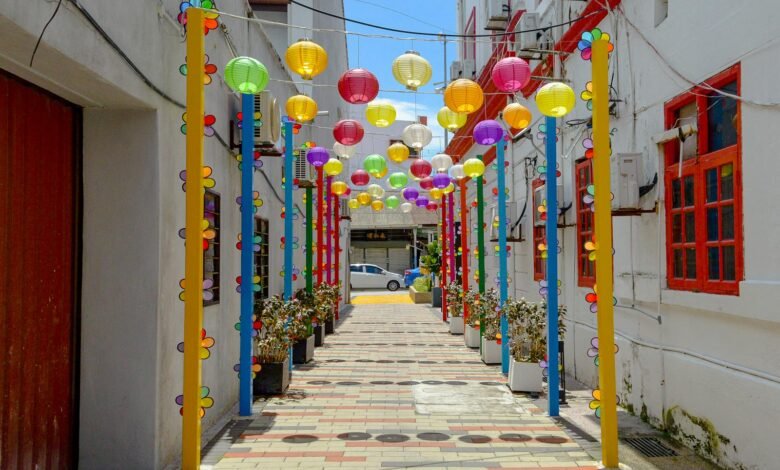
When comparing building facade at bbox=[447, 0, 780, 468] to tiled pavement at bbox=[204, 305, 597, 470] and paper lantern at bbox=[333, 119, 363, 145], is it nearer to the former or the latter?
tiled pavement at bbox=[204, 305, 597, 470]

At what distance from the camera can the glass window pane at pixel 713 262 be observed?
5.59 metres

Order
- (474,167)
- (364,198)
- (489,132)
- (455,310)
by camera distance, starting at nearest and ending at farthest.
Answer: (489,132), (474,167), (455,310), (364,198)

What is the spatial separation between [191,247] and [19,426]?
5.00 feet

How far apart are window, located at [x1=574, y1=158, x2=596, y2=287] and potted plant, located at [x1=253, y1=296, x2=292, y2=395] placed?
13.1 feet

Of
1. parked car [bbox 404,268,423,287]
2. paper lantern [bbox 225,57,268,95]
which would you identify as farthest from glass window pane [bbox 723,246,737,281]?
parked car [bbox 404,268,423,287]

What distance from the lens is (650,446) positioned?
19.5ft

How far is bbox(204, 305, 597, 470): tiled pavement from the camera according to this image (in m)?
5.59

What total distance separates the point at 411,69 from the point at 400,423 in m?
3.72

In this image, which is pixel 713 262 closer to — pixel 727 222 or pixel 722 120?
pixel 727 222

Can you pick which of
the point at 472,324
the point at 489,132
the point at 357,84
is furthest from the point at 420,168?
the point at 357,84

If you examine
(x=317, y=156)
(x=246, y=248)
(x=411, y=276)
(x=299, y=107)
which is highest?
(x=299, y=107)

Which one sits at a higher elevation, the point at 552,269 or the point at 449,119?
the point at 449,119

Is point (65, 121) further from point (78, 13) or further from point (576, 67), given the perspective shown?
point (576, 67)

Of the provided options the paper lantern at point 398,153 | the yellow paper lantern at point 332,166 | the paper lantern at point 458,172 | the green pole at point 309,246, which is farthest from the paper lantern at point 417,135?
the yellow paper lantern at point 332,166
